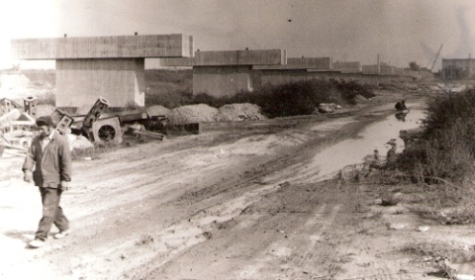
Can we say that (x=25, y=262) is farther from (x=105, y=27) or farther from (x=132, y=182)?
(x=105, y=27)

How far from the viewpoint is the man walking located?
6195 mm

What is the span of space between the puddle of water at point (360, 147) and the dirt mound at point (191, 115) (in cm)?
580

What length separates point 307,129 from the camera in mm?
19203

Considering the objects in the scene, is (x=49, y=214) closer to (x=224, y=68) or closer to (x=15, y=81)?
(x=224, y=68)

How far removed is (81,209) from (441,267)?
16.1 feet

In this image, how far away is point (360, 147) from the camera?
15164mm

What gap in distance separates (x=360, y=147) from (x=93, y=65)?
1013 centimetres

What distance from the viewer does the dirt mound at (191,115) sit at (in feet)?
60.9

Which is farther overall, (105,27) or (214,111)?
(214,111)

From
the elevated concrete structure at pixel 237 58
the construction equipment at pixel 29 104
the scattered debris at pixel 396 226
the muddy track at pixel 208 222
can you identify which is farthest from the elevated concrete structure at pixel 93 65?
the scattered debris at pixel 396 226

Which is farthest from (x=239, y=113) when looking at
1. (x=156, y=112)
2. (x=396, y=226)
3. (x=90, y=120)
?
(x=396, y=226)

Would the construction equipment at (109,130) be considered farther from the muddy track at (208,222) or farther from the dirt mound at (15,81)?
the dirt mound at (15,81)

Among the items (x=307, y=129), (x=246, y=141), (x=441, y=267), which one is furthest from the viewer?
(x=307, y=129)

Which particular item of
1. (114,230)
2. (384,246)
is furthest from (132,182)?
(384,246)
